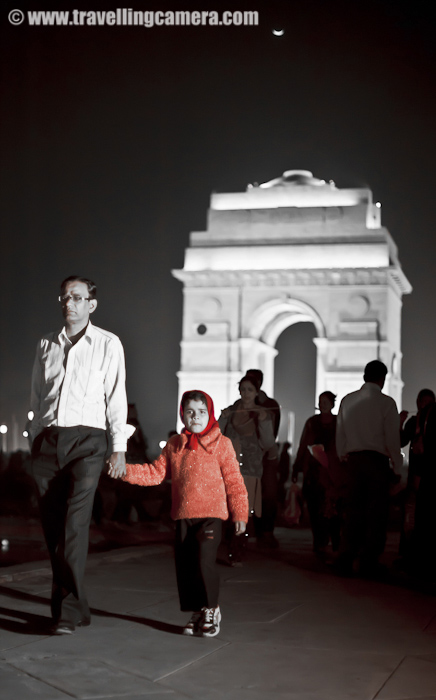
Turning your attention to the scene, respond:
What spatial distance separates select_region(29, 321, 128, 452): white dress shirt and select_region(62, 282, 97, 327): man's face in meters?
0.07

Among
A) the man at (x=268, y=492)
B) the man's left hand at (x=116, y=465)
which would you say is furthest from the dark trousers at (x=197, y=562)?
the man at (x=268, y=492)

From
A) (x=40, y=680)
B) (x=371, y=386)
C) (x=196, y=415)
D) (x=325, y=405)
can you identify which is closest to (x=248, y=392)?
(x=325, y=405)

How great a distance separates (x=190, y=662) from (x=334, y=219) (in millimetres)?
28508

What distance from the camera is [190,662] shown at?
4.45 meters

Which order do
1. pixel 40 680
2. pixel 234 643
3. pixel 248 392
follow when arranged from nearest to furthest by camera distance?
pixel 40 680 → pixel 234 643 → pixel 248 392

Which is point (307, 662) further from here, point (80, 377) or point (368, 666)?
point (80, 377)

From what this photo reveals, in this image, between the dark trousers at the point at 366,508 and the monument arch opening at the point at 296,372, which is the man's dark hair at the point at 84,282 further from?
the monument arch opening at the point at 296,372

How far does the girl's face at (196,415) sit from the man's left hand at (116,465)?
40cm

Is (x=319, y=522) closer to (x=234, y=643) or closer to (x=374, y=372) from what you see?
(x=374, y=372)

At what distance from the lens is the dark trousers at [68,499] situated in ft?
16.4

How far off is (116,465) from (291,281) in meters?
27.5

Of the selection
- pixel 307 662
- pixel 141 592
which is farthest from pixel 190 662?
pixel 141 592

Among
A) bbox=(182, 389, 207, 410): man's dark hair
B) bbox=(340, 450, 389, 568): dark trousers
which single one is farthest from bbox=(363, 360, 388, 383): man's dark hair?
bbox=(182, 389, 207, 410): man's dark hair

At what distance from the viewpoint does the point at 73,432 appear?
201 inches
